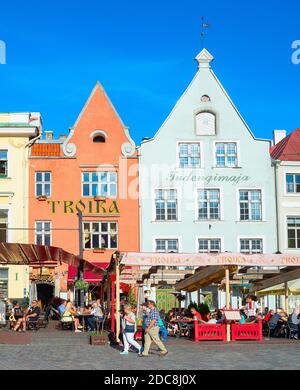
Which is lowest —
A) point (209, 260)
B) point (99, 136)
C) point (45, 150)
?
point (209, 260)

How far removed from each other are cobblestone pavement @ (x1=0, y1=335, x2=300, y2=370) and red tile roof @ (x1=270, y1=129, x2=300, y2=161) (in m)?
23.2

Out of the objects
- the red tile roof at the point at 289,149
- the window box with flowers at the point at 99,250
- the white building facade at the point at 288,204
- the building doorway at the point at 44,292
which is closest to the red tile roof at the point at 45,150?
the window box with flowers at the point at 99,250

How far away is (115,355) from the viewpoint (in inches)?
781

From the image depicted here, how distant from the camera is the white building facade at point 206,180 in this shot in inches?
1727

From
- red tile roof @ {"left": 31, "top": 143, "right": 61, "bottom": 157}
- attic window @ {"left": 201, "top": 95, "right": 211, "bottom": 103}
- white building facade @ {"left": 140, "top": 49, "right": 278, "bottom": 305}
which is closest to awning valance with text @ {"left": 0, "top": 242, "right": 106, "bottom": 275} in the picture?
white building facade @ {"left": 140, "top": 49, "right": 278, "bottom": 305}

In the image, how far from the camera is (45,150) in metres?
44.6

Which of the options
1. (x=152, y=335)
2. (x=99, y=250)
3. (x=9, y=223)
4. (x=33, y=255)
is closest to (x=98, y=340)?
(x=152, y=335)

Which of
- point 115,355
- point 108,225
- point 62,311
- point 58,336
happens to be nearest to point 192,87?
point 108,225

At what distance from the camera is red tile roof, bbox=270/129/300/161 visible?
45.8 metres

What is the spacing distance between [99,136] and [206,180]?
6802 mm

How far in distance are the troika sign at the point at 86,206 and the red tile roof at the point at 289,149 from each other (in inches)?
414

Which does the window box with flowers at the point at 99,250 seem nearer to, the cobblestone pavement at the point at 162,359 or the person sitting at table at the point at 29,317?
the person sitting at table at the point at 29,317

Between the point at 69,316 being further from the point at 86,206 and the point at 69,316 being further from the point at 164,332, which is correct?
the point at 86,206
